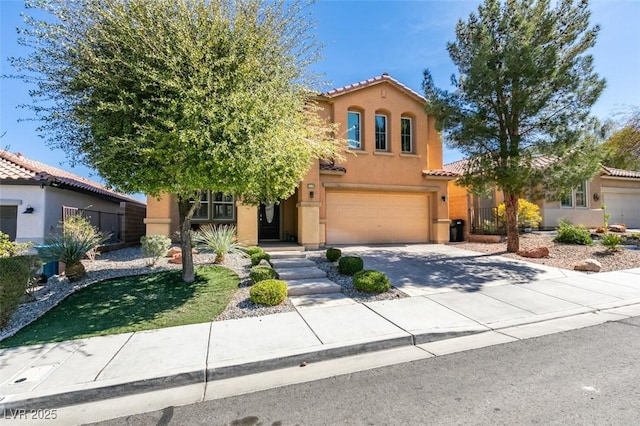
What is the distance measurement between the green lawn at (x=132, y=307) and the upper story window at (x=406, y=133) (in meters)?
10.2

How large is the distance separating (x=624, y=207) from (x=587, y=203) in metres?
4.69

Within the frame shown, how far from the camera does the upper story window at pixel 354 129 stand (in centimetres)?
1441

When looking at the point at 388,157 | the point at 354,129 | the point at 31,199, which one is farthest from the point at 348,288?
the point at 31,199

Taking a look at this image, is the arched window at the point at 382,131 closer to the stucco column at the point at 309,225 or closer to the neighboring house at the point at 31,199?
the stucco column at the point at 309,225

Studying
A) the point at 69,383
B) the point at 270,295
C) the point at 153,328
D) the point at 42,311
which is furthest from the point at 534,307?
the point at 42,311

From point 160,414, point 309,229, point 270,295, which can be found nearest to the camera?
point 160,414

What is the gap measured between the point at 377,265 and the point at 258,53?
6.64 m

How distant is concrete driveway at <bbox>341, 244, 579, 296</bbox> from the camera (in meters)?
8.22

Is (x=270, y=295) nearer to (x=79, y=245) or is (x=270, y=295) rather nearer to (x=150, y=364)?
(x=150, y=364)

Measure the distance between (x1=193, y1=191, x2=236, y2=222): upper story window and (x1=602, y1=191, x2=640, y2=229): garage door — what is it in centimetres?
2315

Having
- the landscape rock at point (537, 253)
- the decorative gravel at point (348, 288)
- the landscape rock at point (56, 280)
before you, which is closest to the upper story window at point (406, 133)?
the landscape rock at point (537, 253)

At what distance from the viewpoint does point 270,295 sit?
666 cm

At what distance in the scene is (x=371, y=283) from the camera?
7.41 metres

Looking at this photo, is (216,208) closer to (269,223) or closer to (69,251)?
(269,223)
